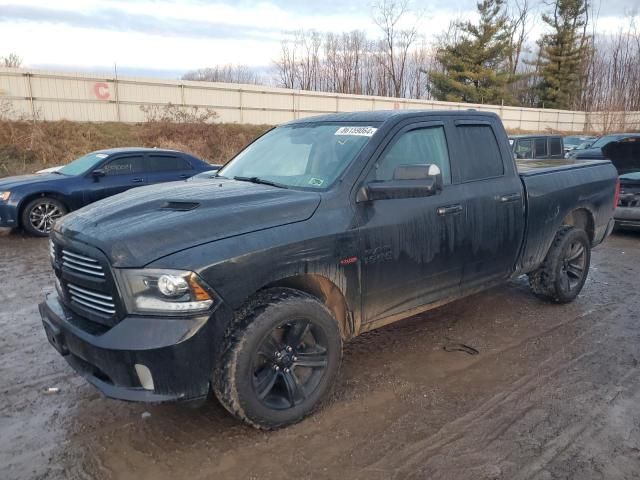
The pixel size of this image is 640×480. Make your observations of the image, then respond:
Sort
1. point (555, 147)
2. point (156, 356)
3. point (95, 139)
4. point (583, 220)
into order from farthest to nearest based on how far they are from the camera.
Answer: point (95, 139) → point (555, 147) → point (583, 220) → point (156, 356)

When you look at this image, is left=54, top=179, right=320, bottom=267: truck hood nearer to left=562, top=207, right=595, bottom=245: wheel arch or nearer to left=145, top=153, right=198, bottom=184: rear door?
left=562, top=207, right=595, bottom=245: wheel arch

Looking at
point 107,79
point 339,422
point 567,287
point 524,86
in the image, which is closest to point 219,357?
point 339,422

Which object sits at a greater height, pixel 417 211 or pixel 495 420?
pixel 417 211

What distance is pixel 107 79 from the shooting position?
76.6 ft

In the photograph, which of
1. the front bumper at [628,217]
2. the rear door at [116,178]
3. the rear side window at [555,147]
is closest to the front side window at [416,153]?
the front bumper at [628,217]

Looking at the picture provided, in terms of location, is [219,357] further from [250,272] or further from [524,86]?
[524,86]

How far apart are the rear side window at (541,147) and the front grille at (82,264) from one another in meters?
12.2

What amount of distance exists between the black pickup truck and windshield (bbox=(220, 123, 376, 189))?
16 millimetres

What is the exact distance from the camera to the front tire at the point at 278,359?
9.28 ft

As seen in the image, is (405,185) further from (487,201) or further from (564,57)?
(564,57)

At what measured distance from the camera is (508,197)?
4.40m

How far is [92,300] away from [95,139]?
20.7 meters

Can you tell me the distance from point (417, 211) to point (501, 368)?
1441mm

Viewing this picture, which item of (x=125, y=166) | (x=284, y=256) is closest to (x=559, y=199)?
(x=284, y=256)
